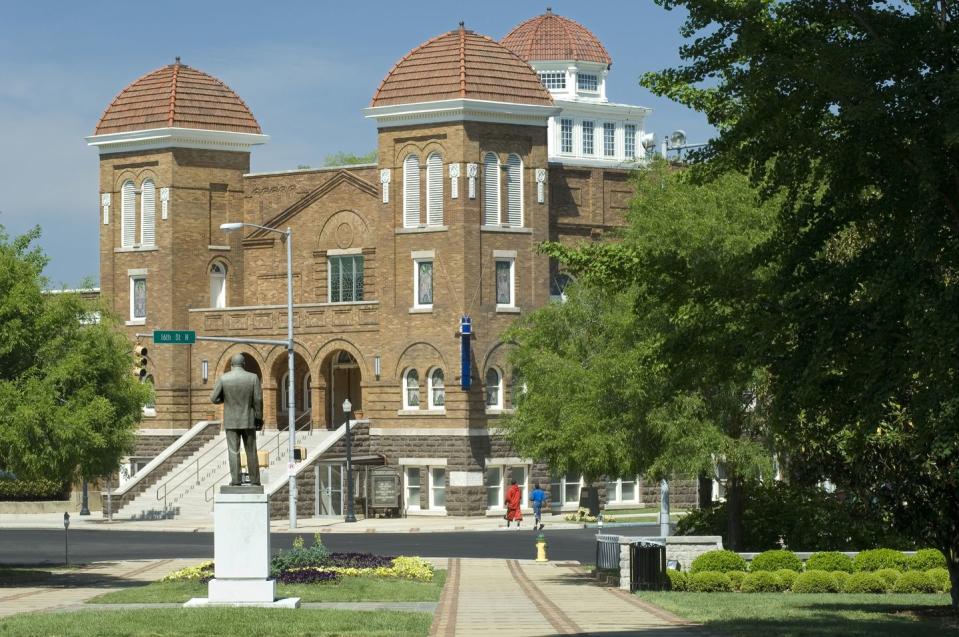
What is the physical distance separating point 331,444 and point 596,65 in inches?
1501

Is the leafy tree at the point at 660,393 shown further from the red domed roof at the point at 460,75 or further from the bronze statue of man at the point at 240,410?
the red domed roof at the point at 460,75

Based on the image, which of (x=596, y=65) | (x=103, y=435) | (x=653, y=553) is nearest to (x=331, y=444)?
(x=103, y=435)

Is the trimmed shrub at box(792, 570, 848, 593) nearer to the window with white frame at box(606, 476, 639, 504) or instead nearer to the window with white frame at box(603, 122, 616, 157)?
the window with white frame at box(606, 476, 639, 504)

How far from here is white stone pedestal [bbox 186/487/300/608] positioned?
24734 millimetres

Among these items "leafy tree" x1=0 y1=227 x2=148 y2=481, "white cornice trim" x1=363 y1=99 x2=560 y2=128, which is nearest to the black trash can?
"leafy tree" x1=0 y1=227 x2=148 y2=481

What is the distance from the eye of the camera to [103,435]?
113 feet

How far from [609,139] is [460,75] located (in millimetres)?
34160

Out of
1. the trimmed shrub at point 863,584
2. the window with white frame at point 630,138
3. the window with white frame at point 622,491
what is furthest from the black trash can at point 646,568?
the window with white frame at point 630,138

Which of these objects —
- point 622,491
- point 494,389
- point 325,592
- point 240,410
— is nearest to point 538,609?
point 325,592

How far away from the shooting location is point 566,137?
89.9 metres

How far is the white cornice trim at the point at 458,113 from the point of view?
192ft

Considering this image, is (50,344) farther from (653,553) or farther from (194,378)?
(194,378)

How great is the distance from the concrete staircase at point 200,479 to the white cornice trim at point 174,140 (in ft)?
35.9

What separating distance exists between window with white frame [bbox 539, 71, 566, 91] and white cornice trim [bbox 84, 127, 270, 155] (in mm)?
26486
